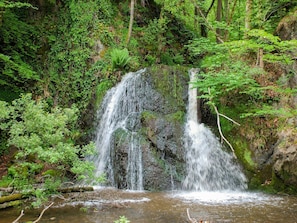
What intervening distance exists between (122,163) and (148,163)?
0.86 m

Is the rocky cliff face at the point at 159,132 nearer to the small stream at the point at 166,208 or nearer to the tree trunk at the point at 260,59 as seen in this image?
the small stream at the point at 166,208

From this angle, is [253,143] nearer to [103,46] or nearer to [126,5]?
[103,46]

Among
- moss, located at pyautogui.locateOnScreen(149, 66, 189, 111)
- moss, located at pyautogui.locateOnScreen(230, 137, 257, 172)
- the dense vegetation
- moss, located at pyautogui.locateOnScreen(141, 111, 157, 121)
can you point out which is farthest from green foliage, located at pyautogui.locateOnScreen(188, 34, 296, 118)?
moss, located at pyautogui.locateOnScreen(141, 111, 157, 121)

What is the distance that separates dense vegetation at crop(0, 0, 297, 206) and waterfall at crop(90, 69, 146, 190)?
75cm

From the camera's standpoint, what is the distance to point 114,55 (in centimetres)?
1246

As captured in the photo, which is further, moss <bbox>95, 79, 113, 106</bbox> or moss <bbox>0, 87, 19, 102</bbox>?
moss <bbox>0, 87, 19, 102</bbox>

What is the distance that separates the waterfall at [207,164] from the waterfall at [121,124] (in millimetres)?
1691

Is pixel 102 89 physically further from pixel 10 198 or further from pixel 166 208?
pixel 166 208

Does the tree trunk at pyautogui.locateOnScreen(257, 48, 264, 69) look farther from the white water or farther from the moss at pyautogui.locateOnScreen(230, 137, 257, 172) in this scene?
the moss at pyautogui.locateOnScreen(230, 137, 257, 172)

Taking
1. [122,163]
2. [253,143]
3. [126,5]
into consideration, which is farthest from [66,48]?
[253,143]

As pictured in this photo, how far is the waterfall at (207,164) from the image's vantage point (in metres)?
9.12

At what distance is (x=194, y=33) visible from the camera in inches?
723

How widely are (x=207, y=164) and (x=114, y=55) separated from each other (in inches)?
238

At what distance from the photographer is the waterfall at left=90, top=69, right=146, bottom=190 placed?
31.0 feet
